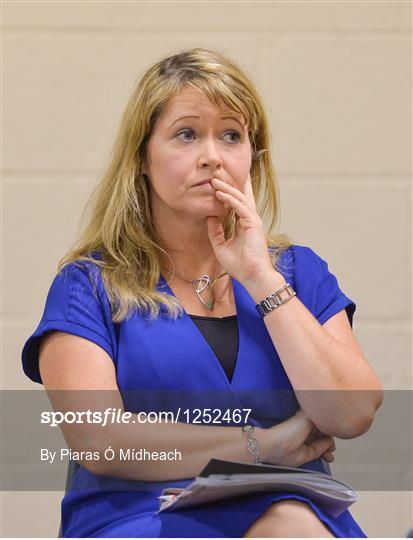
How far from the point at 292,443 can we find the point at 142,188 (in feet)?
2.08

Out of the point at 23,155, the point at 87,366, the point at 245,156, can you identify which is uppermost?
the point at 23,155

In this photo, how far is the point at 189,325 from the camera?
6.98ft

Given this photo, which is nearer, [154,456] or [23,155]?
[154,456]

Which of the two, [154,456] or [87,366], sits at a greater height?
[87,366]

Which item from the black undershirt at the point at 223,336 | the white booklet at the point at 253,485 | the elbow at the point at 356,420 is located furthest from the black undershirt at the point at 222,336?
the white booklet at the point at 253,485

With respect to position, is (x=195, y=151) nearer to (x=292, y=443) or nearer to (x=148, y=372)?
(x=148, y=372)

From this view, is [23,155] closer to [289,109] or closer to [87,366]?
[289,109]

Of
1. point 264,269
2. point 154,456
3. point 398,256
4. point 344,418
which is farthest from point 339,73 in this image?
point 154,456

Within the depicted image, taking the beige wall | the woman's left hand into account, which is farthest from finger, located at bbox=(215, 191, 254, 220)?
the beige wall

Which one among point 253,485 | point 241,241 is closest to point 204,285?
point 241,241

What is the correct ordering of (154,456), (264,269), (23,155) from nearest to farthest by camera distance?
(154,456) < (264,269) < (23,155)

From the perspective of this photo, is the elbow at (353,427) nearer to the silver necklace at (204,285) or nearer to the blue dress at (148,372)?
the blue dress at (148,372)

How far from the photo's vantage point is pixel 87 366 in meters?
2.01

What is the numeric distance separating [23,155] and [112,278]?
96 cm
